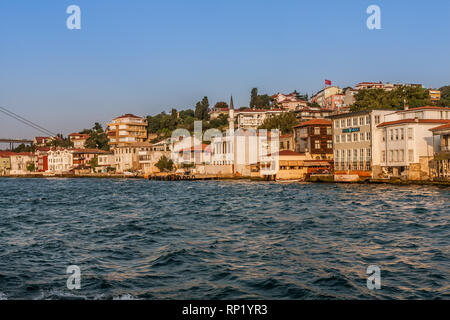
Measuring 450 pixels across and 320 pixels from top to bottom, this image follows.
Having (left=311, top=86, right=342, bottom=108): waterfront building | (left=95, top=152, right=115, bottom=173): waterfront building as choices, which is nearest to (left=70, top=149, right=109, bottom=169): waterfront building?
(left=95, top=152, right=115, bottom=173): waterfront building

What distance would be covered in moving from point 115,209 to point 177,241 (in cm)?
1607

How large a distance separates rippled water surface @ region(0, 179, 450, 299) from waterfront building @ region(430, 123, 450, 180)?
2127cm

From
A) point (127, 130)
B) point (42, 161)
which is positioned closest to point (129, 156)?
point (127, 130)

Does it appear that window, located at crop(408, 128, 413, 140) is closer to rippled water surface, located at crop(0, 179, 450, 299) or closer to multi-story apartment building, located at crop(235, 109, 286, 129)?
rippled water surface, located at crop(0, 179, 450, 299)

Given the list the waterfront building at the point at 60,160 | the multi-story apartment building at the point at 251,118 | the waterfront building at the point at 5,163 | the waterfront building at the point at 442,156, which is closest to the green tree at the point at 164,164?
the multi-story apartment building at the point at 251,118

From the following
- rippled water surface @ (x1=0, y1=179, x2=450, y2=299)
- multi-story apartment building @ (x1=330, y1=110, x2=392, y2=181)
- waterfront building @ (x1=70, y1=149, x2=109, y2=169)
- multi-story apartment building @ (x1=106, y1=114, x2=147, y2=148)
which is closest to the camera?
rippled water surface @ (x1=0, y1=179, x2=450, y2=299)

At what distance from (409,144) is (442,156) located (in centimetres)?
524

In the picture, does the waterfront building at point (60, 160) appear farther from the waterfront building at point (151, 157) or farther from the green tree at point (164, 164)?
the green tree at point (164, 164)

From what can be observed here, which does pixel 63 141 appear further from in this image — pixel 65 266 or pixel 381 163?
pixel 65 266

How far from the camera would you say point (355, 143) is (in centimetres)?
6059

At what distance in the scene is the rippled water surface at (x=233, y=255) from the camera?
1050 centimetres

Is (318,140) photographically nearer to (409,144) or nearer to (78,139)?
(409,144)

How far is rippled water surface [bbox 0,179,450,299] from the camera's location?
10.5 metres
